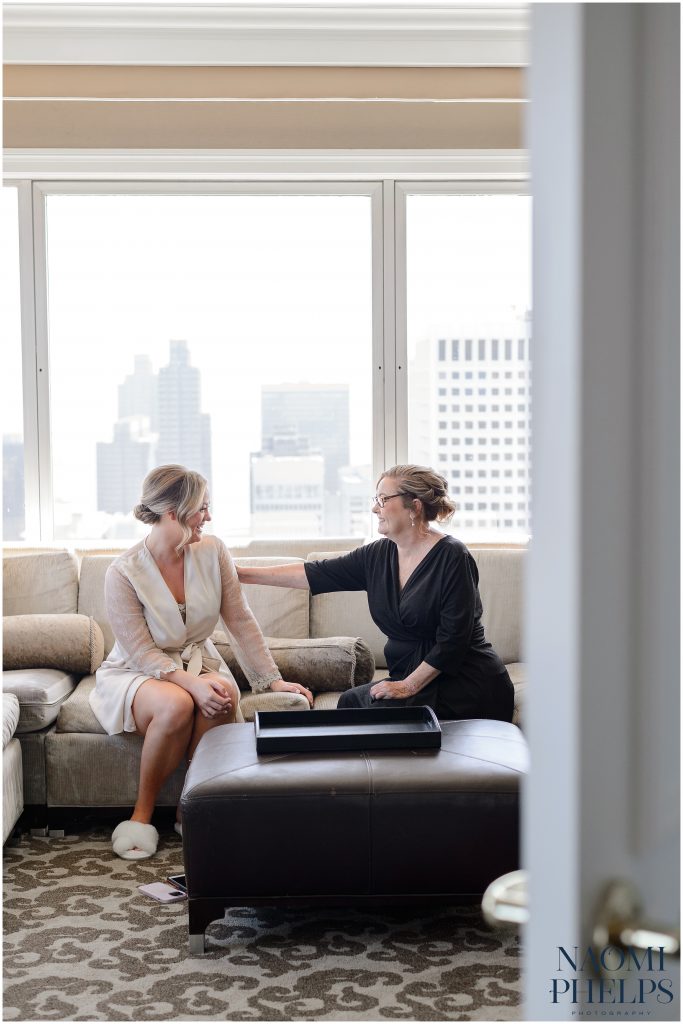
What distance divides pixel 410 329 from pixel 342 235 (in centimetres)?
55

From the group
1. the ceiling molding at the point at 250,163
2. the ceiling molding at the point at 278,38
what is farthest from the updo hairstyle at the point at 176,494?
the ceiling molding at the point at 278,38

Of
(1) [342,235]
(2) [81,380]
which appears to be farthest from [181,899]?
(1) [342,235]

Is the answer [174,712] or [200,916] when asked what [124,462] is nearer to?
[174,712]

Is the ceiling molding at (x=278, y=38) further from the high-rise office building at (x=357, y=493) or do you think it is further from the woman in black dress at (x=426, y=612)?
the woman in black dress at (x=426, y=612)

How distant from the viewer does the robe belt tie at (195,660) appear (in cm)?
343

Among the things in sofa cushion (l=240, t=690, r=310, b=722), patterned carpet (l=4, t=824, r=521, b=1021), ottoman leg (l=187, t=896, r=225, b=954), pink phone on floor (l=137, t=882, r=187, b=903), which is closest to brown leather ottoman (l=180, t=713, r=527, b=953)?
A: ottoman leg (l=187, t=896, r=225, b=954)

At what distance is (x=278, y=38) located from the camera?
4316mm

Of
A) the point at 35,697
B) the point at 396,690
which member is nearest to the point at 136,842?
the point at 35,697

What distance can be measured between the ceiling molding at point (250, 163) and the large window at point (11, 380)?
23cm

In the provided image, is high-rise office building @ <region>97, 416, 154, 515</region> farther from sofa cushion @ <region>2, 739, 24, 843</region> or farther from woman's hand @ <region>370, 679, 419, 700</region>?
woman's hand @ <region>370, 679, 419, 700</region>

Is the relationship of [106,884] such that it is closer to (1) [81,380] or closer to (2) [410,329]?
(1) [81,380]

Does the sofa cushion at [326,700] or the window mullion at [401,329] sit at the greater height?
the window mullion at [401,329]

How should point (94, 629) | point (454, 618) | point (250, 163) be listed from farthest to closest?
point (250, 163) < point (94, 629) < point (454, 618)

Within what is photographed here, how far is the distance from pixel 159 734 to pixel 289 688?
50 centimetres
